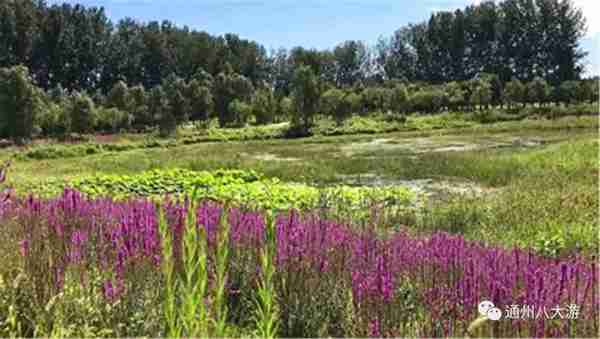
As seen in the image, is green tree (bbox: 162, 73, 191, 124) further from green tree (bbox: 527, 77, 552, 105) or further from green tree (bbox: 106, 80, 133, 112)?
green tree (bbox: 527, 77, 552, 105)

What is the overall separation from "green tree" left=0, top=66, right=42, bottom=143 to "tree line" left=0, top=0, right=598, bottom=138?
0.08 meters

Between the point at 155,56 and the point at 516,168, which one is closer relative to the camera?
the point at 516,168

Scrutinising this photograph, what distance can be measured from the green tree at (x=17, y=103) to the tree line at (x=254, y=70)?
82mm

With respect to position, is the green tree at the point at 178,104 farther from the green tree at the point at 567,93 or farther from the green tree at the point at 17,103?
the green tree at the point at 567,93

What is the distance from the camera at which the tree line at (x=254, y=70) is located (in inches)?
2213

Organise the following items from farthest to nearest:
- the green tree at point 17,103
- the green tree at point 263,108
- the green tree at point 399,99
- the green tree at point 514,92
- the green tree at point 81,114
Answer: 1. the green tree at point 514,92
2. the green tree at point 399,99
3. the green tree at point 263,108
4. the green tree at point 81,114
5. the green tree at point 17,103

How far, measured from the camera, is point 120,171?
2022 cm

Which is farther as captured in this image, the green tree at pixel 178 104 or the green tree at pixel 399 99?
the green tree at pixel 399 99

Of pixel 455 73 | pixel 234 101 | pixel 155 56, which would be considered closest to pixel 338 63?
pixel 455 73

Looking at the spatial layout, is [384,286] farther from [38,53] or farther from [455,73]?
[455,73]

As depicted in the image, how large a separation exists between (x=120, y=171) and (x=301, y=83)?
123 ft

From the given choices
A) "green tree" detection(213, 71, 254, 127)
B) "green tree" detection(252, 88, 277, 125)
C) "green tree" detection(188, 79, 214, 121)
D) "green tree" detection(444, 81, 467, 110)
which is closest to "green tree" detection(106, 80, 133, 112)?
"green tree" detection(188, 79, 214, 121)

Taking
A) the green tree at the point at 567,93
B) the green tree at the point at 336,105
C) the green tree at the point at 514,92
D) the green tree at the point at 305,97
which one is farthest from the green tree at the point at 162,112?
the green tree at the point at 567,93

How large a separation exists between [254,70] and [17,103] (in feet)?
227
